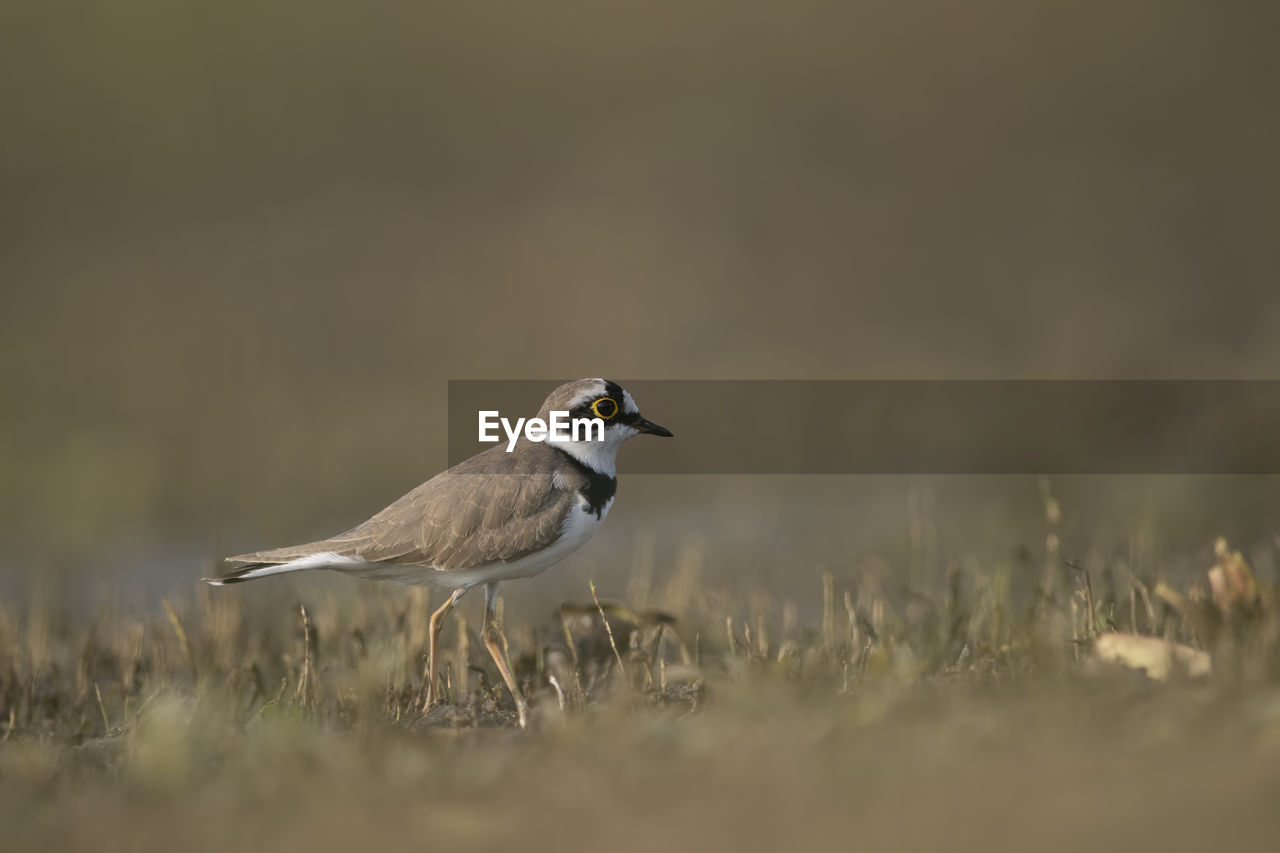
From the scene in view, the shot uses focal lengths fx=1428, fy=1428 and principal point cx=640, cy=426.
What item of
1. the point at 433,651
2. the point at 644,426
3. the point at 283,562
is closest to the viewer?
the point at 433,651

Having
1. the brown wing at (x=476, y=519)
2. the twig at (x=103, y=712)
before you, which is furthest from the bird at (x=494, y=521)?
the twig at (x=103, y=712)

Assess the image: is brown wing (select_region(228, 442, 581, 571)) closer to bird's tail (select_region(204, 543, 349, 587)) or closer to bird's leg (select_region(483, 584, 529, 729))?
bird's tail (select_region(204, 543, 349, 587))

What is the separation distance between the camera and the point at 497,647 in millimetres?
6512

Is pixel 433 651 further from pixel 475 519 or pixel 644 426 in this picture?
pixel 644 426

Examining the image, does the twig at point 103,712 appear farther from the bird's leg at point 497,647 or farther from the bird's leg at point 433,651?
the bird's leg at point 497,647

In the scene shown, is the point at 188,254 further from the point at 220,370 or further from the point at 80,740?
the point at 80,740

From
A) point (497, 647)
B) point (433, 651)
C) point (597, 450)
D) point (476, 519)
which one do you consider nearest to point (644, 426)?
point (597, 450)

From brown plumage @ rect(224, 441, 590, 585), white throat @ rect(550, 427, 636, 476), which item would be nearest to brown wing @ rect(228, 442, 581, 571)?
brown plumage @ rect(224, 441, 590, 585)

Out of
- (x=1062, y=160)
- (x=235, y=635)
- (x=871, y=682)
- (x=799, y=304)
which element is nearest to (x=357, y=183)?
(x=799, y=304)

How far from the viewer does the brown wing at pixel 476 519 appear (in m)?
6.53

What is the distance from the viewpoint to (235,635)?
7.98m

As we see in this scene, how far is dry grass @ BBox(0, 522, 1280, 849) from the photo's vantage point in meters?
3.48

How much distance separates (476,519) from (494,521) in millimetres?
89

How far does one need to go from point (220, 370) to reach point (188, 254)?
276cm
